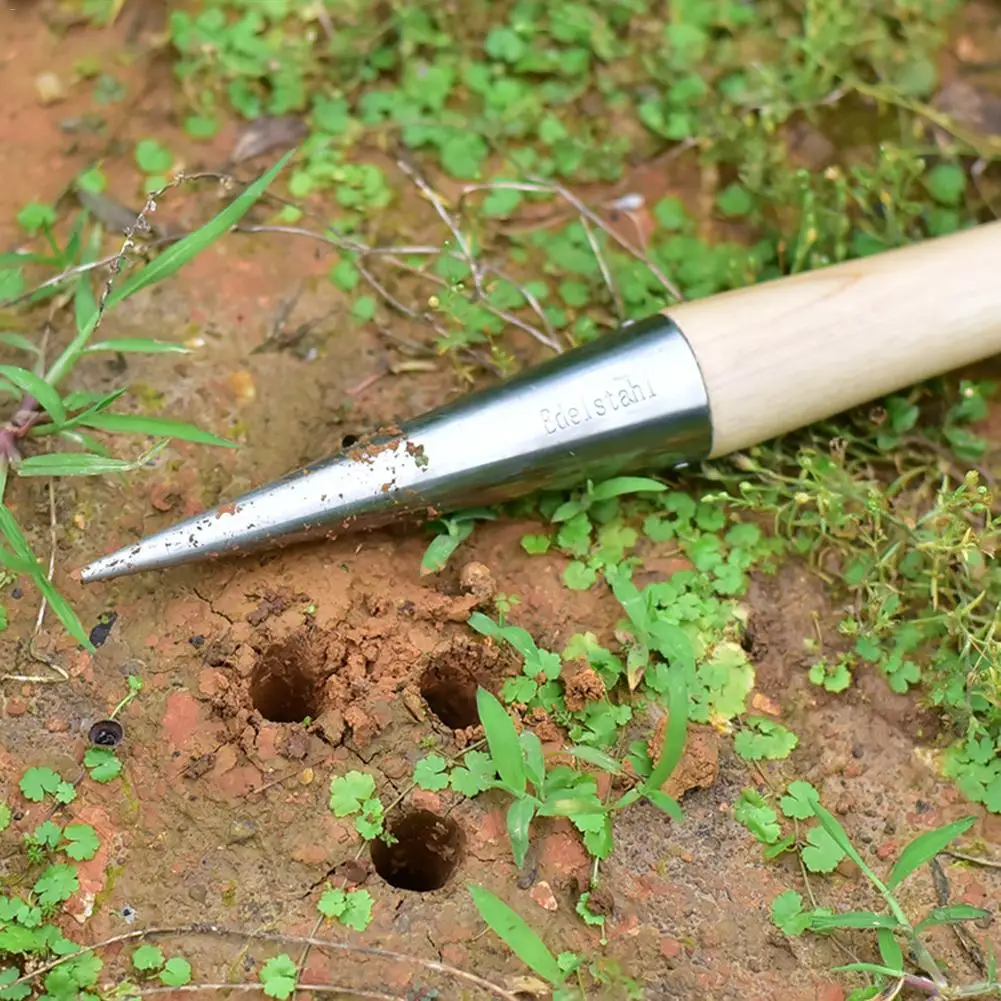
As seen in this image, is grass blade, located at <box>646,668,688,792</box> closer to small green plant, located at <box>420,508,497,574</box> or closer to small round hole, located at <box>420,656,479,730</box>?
small round hole, located at <box>420,656,479,730</box>

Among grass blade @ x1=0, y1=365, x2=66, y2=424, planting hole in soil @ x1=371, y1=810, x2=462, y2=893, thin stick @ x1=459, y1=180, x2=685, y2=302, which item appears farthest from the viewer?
thin stick @ x1=459, y1=180, x2=685, y2=302

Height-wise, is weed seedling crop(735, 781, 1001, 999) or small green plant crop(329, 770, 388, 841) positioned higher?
small green plant crop(329, 770, 388, 841)

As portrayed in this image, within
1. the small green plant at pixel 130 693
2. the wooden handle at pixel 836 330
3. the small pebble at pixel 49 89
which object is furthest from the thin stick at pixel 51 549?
the wooden handle at pixel 836 330

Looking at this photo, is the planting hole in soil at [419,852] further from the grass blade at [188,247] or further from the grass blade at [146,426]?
the grass blade at [188,247]

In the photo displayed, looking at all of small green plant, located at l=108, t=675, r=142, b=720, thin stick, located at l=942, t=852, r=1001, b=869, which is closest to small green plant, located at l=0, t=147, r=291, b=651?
small green plant, located at l=108, t=675, r=142, b=720

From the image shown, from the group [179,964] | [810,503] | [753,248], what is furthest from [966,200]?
[179,964]

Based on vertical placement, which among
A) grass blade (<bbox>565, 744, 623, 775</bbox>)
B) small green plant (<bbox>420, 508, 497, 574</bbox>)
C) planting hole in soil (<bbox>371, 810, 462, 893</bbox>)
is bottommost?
planting hole in soil (<bbox>371, 810, 462, 893</bbox>)

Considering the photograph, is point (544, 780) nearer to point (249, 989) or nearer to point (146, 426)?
point (249, 989)
